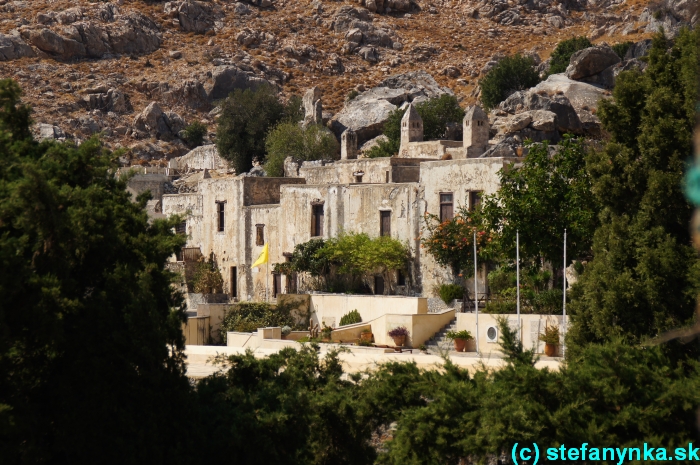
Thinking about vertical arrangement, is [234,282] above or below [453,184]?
below

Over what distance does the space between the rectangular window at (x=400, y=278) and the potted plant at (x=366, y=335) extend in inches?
182

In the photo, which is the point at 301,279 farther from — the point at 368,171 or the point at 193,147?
the point at 193,147

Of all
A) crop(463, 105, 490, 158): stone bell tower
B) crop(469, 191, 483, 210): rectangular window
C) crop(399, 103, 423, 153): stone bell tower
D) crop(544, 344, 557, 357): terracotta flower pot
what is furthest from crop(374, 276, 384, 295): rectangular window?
crop(399, 103, 423, 153): stone bell tower

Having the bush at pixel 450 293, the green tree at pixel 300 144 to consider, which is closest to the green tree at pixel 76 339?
the bush at pixel 450 293

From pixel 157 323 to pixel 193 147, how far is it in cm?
6153

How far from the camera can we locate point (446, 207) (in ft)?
118

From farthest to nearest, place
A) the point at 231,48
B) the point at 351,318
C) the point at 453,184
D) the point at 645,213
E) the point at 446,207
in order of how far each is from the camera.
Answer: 1. the point at 231,48
2. the point at 446,207
3. the point at 453,184
4. the point at 351,318
5. the point at 645,213

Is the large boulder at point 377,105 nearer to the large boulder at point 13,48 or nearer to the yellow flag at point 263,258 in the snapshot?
the yellow flag at point 263,258

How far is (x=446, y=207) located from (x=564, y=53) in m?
40.7

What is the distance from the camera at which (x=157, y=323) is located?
669 inches

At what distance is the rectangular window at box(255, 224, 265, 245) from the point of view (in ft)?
138

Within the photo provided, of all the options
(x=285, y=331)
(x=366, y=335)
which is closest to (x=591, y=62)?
(x=285, y=331)

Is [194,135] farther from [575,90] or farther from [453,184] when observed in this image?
[453,184]

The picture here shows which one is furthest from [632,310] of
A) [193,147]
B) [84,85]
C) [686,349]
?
[84,85]
